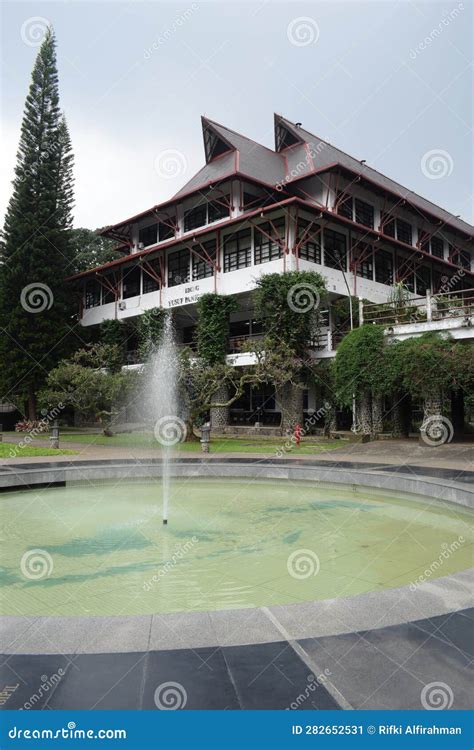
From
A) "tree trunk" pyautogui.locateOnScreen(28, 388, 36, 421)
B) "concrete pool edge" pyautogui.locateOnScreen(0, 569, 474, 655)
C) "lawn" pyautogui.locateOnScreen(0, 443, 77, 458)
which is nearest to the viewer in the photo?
"concrete pool edge" pyautogui.locateOnScreen(0, 569, 474, 655)

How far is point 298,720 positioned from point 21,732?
4.55 ft

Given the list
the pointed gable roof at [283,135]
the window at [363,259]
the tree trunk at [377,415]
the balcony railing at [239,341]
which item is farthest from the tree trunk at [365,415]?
the pointed gable roof at [283,135]

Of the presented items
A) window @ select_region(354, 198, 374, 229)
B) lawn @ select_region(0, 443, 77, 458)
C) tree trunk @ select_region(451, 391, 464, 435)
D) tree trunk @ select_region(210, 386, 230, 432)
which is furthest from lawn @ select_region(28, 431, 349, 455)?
window @ select_region(354, 198, 374, 229)

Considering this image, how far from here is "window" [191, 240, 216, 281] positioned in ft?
96.1

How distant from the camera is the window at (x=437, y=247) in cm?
3666

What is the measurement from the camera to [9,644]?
3355 mm

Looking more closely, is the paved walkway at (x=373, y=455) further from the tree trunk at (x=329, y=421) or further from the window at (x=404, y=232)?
the window at (x=404, y=232)

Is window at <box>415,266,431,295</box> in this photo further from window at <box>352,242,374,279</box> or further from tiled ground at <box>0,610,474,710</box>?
tiled ground at <box>0,610,474,710</box>

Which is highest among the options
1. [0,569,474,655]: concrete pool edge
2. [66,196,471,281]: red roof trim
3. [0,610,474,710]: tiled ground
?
[66,196,471,281]: red roof trim

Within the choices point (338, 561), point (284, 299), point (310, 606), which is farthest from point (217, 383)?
point (310, 606)

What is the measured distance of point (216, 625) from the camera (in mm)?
3584

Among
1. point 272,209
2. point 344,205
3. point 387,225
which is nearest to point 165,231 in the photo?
point 272,209

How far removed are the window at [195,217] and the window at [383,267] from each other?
10.3m

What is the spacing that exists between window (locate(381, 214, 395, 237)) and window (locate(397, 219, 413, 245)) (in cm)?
58
